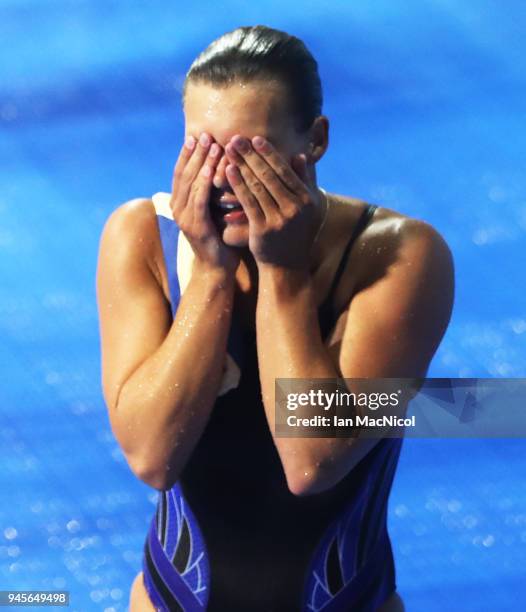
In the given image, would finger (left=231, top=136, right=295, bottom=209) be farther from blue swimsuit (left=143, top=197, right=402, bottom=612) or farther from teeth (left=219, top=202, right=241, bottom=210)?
blue swimsuit (left=143, top=197, right=402, bottom=612)

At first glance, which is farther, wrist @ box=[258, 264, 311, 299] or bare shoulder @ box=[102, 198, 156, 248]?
bare shoulder @ box=[102, 198, 156, 248]

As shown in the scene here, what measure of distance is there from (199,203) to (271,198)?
0.33 ft

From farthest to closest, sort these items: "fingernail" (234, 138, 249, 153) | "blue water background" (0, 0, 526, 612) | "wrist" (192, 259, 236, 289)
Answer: "blue water background" (0, 0, 526, 612)
"wrist" (192, 259, 236, 289)
"fingernail" (234, 138, 249, 153)

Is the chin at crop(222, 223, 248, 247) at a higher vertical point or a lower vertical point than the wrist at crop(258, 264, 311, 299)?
higher

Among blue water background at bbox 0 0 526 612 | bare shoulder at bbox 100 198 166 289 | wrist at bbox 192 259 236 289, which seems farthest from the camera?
blue water background at bbox 0 0 526 612

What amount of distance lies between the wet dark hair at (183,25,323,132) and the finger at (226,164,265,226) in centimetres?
13

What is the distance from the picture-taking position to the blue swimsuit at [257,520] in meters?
2.04

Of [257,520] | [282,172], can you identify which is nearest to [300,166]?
[282,172]

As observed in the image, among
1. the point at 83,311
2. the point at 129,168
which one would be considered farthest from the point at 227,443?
the point at 129,168

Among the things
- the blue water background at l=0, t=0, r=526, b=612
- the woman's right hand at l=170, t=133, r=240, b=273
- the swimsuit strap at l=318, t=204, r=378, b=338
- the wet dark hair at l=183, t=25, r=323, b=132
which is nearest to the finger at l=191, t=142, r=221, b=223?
the woman's right hand at l=170, t=133, r=240, b=273

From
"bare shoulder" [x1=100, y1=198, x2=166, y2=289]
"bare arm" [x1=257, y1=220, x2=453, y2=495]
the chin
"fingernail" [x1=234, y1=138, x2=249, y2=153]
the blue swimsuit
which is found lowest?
the blue swimsuit

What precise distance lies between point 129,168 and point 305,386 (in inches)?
105

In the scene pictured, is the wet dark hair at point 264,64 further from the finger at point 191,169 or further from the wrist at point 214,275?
the wrist at point 214,275

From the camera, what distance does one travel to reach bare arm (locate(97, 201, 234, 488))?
1.93 metres
